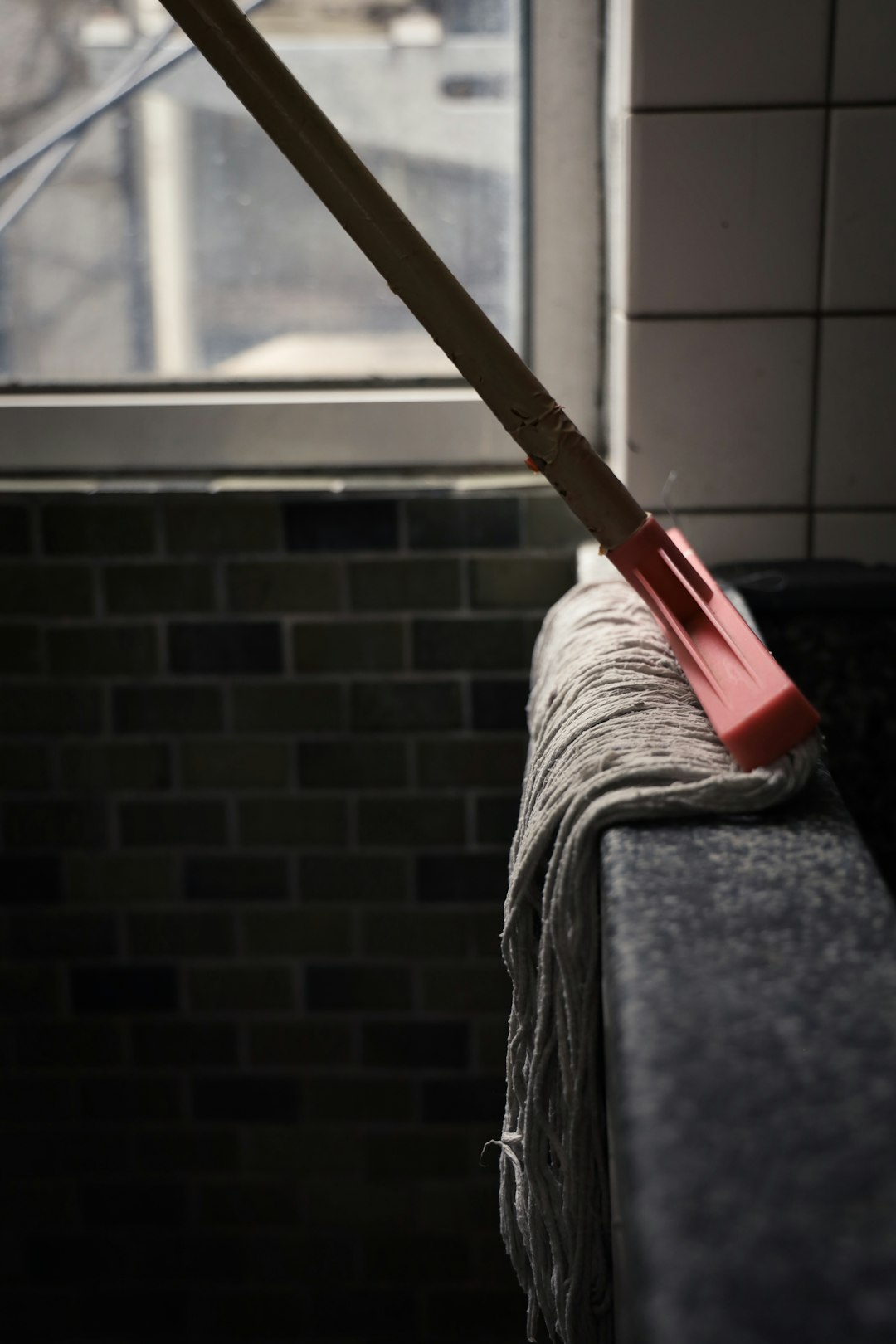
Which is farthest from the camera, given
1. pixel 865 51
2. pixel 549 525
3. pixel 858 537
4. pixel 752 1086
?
pixel 549 525

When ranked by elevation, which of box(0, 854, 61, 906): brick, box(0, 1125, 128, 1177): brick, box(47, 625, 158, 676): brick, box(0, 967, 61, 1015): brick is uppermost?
box(47, 625, 158, 676): brick

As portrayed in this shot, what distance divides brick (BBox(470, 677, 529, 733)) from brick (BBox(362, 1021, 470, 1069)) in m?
0.35

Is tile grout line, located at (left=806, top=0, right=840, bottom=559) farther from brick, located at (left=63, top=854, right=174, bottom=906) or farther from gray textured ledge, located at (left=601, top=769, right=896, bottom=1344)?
brick, located at (left=63, top=854, right=174, bottom=906)

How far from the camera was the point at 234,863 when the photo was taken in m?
1.39

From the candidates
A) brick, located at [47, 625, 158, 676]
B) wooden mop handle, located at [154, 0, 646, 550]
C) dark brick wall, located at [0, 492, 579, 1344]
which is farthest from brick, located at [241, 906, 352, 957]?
wooden mop handle, located at [154, 0, 646, 550]

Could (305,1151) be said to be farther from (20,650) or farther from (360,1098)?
(20,650)

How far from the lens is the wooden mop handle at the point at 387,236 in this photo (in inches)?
28.4

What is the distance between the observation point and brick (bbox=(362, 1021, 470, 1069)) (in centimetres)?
142

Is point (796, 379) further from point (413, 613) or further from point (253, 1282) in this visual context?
point (253, 1282)

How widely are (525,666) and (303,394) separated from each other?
381 millimetres

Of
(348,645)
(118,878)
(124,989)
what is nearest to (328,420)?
(348,645)

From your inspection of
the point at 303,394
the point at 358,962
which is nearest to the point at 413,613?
the point at 303,394

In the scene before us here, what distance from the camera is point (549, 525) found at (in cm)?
129

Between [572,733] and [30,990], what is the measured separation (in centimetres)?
98
